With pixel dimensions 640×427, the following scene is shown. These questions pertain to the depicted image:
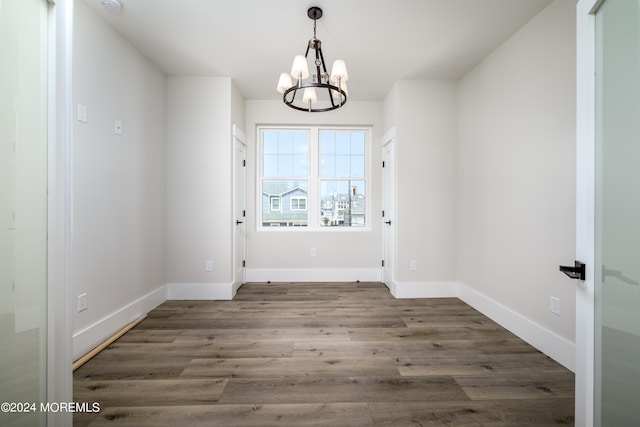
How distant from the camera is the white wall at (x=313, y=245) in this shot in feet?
13.1

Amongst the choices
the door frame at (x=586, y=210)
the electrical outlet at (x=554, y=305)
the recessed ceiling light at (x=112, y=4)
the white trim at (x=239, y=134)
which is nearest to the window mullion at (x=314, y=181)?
the white trim at (x=239, y=134)

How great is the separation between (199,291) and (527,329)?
3.45 meters

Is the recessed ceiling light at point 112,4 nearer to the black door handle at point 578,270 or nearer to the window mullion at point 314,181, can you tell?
the window mullion at point 314,181

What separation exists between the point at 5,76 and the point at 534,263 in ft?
11.0

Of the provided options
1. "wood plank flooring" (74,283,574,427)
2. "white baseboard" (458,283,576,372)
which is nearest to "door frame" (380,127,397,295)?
"wood plank flooring" (74,283,574,427)

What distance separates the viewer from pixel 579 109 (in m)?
1.09

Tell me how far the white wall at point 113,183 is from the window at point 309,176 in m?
1.50

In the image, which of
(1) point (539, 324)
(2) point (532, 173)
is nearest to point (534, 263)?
(1) point (539, 324)

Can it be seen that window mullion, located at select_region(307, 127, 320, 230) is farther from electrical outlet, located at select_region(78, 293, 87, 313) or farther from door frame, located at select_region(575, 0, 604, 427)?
door frame, located at select_region(575, 0, 604, 427)

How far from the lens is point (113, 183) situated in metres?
2.37

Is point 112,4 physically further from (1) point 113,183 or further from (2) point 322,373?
(2) point 322,373

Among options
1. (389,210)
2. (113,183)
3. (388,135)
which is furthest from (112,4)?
(389,210)

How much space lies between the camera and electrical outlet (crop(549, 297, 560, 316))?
78.7 inches

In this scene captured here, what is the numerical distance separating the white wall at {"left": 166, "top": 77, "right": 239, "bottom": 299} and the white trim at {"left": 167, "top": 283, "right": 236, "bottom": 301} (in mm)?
13
